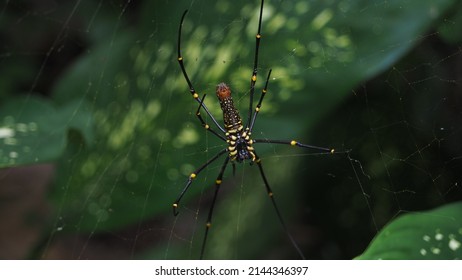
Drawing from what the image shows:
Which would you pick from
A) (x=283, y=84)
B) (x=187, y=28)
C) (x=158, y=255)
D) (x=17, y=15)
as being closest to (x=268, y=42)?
(x=283, y=84)

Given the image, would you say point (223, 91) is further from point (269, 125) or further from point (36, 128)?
point (36, 128)

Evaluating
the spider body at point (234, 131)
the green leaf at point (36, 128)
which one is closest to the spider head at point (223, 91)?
the spider body at point (234, 131)

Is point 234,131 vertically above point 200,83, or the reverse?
point 200,83

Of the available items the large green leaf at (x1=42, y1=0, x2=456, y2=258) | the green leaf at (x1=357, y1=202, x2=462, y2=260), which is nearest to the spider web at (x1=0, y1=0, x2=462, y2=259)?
the large green leaf at (x1=42, y1=0, x2=456, y2=258)

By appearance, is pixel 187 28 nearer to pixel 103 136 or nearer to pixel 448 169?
pixel 103 136

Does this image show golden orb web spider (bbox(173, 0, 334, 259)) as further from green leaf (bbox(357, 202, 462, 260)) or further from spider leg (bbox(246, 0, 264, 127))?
green leaf (bbox(357, 202, 462, 260))

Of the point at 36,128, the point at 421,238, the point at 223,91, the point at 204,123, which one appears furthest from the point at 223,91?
the point at 36,128

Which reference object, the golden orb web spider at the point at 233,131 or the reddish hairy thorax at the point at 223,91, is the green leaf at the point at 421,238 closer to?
the golden orb web spider at the point at 233,131
